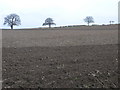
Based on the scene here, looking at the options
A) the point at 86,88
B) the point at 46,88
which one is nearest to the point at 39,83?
the point at 46,88

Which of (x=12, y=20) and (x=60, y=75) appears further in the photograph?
(x=12, y=20)

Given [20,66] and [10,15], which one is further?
[10,15]

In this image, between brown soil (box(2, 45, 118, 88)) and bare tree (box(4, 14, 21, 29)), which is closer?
brown soil (box(2, 45, 118, 88))

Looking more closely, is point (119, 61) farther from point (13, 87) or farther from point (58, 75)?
point (13, 87)

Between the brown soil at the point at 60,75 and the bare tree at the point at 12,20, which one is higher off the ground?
the bare tree at the point at 12,20

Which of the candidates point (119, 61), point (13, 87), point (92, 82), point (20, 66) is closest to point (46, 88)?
point (13, 87)

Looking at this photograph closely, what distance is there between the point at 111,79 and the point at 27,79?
8.42 feet

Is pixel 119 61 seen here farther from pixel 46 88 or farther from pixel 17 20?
pixel 17 20

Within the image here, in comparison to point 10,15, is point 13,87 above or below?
below

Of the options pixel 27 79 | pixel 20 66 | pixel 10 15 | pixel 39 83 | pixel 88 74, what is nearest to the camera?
pixel 39 83

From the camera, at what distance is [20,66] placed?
25.2ft

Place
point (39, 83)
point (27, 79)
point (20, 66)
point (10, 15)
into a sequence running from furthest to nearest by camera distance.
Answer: point (10, 15), point (20, 66), point (27, 79), point (39, 83)

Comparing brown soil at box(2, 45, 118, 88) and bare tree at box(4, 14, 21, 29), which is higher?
bare tree at box(4, 14, 21, 29)

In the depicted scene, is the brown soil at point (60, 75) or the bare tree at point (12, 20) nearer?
the brown soil at point (60, 75)
